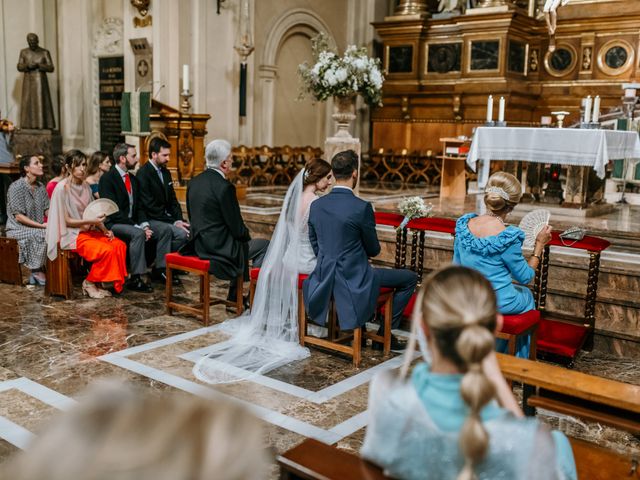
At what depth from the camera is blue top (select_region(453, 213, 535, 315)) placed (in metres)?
3.89

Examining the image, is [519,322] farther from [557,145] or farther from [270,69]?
[270,69]

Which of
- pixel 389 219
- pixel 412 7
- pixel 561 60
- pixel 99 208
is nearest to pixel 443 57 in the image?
pixel 412 7

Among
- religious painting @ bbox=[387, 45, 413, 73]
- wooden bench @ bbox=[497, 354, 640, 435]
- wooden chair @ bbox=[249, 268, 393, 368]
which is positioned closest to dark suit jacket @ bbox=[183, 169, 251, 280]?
wooden chair @ bbox=[249, 268, 393, 368]

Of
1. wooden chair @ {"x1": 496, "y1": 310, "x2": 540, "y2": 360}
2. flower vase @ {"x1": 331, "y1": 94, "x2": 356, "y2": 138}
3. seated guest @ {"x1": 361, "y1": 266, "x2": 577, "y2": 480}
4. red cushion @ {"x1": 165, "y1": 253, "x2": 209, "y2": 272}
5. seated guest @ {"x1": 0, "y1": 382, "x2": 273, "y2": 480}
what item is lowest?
wooden chair @ {"x1": 496, "y1": 310, "x2": 540, "y2": 360}

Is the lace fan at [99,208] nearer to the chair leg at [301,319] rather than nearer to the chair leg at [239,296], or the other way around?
the chair leg at [239,296]

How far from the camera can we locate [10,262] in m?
6.58

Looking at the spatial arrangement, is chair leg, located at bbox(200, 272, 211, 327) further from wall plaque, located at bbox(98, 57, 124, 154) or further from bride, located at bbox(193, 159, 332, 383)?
wall plaque, located at bbox(98, 57, 124, 154)

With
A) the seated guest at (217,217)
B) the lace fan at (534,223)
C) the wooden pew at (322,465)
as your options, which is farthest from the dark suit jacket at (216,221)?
the wooden pew at (322,465)

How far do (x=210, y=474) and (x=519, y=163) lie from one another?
10265mm

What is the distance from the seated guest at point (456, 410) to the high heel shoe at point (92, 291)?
4.92 m

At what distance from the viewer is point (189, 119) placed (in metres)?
10.1

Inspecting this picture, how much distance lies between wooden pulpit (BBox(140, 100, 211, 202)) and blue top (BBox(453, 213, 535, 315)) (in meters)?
6.57

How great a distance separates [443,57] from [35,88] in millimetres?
7542

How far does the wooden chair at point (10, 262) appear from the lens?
21.5ft
